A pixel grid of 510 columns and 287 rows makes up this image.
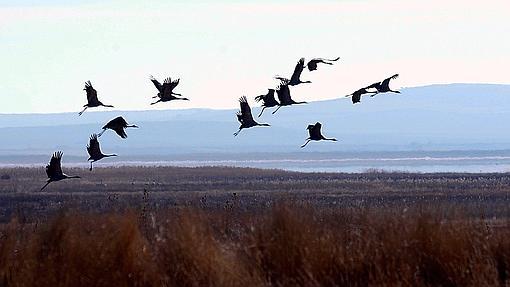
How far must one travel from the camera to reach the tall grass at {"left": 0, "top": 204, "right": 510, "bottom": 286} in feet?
50.4

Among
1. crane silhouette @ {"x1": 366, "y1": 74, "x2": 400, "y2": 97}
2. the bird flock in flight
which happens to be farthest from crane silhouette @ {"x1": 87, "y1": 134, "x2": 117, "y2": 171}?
crane silhouette @ {"x1": 366, "y1": 74, "x2": 400, "y2": 97}

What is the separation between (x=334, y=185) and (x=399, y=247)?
4446cm

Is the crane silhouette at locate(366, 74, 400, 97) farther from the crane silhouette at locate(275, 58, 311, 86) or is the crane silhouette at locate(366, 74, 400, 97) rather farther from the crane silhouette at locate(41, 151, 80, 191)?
the crane silhouette at locate(41, 151, 80, 191)

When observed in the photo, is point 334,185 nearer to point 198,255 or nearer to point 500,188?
point 500,188

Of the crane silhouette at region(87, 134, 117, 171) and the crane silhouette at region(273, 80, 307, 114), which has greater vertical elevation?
the crane silhouette at region(273, 80, 307, 114)

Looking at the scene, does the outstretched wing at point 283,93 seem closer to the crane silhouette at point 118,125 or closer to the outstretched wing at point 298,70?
the outstretched wing at point 298,70

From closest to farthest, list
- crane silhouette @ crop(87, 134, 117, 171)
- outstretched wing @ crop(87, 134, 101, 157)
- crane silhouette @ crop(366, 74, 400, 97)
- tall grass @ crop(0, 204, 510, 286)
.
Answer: tall grass @ crop(0, 204, 510, 286) < crane silhouette @ crop(87, 134, 117, 171) < outstretched wing @ crop(87, 134, 101, 157) < crane silhouette @ crop(366, 74, 400, 97)

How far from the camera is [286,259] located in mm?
15711

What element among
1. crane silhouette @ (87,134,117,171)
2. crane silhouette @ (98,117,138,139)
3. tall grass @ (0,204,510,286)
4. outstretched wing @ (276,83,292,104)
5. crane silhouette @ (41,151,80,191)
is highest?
outstretched wing @ (276,83,292,104)

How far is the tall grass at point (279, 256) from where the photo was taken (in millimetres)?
15352

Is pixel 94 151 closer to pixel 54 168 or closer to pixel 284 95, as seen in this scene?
pixel 54 168

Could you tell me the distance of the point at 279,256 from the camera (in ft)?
51.8

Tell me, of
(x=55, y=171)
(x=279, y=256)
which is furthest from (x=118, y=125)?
(x=279, y=256)

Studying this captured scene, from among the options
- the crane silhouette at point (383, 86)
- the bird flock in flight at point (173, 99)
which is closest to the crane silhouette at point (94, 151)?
the bird flock in flight at point (173, 99)
